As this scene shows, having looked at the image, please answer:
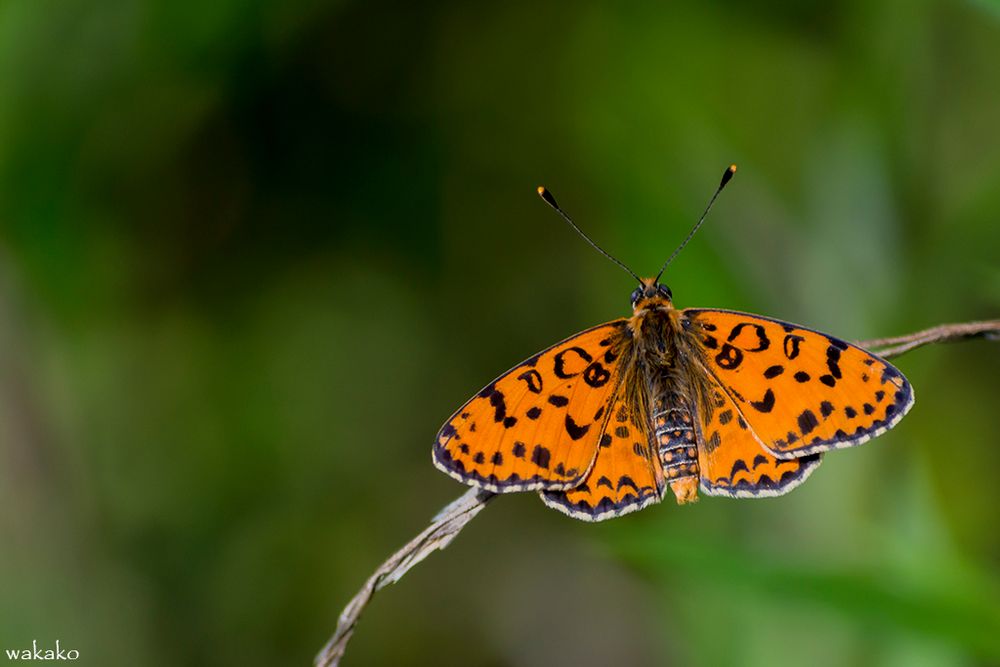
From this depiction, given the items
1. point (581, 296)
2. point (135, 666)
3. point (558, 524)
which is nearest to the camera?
point (135, 666)

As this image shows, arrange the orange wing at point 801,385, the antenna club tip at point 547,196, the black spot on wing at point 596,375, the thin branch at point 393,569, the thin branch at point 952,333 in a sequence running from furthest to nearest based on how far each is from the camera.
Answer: the antenna club tip at point 547,196 < the black spot on wing at point 596,375 < the orange wing at point 801,385 < the thin branch at point 952,333 < the thin branch at point 393,569

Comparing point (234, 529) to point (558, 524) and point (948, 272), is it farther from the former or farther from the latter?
point (948, 272)

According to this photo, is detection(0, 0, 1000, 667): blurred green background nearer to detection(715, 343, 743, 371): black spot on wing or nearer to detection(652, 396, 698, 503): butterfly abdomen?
detection(652, 396, 698, 503): butterfly abdomen

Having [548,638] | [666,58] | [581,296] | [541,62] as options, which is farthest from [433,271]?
[548,638]

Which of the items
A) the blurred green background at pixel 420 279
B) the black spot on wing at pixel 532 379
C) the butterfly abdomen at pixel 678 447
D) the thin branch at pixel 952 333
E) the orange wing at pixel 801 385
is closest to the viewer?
the thin branch at pixel 952 333

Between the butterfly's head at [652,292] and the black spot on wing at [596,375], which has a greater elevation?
the butterfly's head at [652,292]

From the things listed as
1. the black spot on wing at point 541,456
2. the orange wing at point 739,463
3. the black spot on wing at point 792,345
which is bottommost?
the orange wing at point 739,463

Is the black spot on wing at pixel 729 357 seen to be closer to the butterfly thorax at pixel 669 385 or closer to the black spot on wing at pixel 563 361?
the butterfly thorax at pixel 669 385

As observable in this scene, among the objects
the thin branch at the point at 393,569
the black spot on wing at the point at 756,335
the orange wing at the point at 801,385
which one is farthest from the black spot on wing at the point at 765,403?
the thin branch at the point at 393,569
